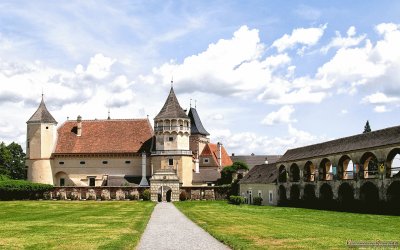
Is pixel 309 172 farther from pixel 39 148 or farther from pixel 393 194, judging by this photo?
pixel 39 148

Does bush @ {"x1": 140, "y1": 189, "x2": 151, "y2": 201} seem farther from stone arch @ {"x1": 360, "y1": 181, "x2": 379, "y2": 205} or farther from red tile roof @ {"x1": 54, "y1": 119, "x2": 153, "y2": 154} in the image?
stone arch @ {"x1": 360, "y1": 181, "x2": 379, "y2": 205}

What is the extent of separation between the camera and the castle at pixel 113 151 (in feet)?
234

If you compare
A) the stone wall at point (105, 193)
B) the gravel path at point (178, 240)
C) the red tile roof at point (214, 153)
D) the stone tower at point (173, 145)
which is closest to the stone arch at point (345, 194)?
the gravel path at point (178, 240)

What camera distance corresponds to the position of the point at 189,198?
66.8m

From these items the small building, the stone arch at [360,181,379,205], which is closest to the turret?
the small building

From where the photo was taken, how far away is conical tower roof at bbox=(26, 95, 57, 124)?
74.5m

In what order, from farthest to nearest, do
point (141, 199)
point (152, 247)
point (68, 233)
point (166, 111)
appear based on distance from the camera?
point (166, 111) < point (141, 199) < point (68, 233) < point (152, 247)

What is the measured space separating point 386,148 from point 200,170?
42.9 meters

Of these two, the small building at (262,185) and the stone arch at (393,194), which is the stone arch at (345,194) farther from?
the small building at (262,185)

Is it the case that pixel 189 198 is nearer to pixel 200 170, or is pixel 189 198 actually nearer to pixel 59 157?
pixel 200 170

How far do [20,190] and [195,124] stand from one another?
3315cm

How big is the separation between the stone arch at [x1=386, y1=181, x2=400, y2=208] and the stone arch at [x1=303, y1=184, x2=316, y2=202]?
503 inches

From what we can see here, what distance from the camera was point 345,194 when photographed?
43938mm

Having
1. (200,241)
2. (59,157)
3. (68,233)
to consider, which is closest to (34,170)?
(59,157)
